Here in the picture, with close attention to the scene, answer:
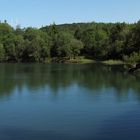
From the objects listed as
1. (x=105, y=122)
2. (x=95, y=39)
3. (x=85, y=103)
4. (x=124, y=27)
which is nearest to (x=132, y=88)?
(x=85, y=103)

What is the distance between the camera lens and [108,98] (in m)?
39.1

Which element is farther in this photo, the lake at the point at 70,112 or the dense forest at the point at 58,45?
the dense forest at the point at 58,45

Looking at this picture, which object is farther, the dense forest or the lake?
the dense forest

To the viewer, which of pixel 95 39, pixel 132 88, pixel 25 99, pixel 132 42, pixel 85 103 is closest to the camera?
pixel 85 103

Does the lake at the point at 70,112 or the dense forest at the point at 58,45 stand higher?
the dense forest at the point at 58,45

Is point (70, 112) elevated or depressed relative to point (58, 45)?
depressed

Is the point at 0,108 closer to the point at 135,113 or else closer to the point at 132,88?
the point at 135,113

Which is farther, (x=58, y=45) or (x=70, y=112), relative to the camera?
(x=58, y=45)

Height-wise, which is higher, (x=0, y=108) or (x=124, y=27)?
(x=124, y=27)

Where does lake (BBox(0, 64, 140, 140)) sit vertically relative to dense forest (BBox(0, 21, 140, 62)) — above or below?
below

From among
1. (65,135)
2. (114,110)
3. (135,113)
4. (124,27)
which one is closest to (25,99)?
(114,110)

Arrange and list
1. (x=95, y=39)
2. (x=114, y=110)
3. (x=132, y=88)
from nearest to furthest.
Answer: (x=114, y=110) < (x=132, y=88) < (x=95, y=39)

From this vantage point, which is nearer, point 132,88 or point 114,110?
point 114,110

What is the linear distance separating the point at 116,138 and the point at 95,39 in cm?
10828
